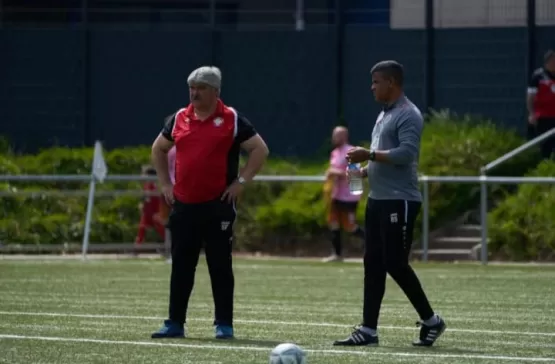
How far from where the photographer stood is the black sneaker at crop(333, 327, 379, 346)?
38.0 ft

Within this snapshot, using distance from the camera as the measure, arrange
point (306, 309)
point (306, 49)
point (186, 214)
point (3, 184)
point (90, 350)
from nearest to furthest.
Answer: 1. point (90, 350)
2. point (186, 214)
3. point (306, 309)
4. point (3, 184)
5. point (306, 49)

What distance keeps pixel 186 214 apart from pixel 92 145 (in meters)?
18.6

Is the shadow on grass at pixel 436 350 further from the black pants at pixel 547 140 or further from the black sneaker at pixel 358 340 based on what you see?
the black pants at pixel 547 140

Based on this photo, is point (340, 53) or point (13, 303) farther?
point (340, 53)

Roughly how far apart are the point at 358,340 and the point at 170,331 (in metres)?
1.49

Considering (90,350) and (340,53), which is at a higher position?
(340,53)

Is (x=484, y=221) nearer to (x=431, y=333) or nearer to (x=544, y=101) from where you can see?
(x=544, y=101)

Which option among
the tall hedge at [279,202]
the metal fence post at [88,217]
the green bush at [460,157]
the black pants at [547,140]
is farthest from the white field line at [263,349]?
the black pants at [547,140]

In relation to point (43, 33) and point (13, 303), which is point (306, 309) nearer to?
point (13, 303)

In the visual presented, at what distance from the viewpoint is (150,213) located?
990 inches

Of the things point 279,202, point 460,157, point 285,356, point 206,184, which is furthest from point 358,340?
point 460,157

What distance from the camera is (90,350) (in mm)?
11086

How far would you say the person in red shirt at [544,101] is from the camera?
2494 centimetres

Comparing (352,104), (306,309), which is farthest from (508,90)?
(306,309)
